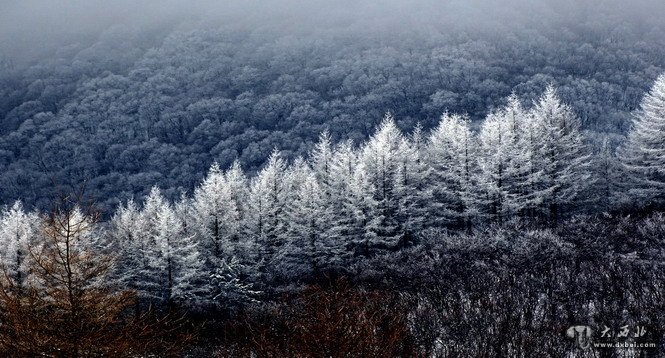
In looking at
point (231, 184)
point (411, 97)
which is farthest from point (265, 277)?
point (411, 97)

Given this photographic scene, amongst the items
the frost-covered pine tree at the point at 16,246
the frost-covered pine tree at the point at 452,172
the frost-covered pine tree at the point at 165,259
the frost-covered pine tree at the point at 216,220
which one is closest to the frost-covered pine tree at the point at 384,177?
the frost-covered pine tree at the point at 452,172

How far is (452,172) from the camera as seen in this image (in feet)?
126

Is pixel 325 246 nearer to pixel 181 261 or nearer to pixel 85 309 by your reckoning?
pixel 181 261

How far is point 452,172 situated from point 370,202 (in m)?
7.37

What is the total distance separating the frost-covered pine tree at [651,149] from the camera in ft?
105

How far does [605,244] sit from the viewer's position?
2175 centimetres

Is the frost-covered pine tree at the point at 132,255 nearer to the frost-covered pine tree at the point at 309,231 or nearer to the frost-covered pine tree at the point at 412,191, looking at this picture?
the frost-covered pine tree at the point at 309,231

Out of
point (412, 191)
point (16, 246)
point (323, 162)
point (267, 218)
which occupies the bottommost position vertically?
point (16, 246)

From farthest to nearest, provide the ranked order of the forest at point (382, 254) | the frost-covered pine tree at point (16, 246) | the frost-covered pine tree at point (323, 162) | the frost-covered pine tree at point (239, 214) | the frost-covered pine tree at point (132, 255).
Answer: the frost-covered pine tree at point (323, 162) < the frost-covered pine tree at point (239, 214) < the frost-covered pine tree at point (132, 255) < the frost-covered pine tree at point (16, 246) < the forest at point (382, 254)

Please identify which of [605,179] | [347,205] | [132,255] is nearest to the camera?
[347,205]

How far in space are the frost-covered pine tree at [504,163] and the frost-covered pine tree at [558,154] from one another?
4.52 feet

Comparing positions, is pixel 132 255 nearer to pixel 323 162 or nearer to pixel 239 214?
pixel 239 214

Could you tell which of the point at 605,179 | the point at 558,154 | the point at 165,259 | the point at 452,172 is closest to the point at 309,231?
the point at 165,259

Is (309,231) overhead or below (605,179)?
below
